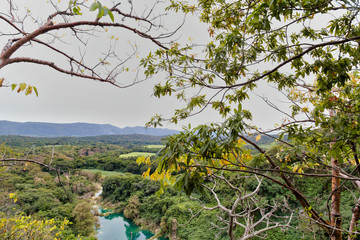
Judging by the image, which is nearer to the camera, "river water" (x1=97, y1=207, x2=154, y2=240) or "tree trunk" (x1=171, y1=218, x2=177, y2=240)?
"tree trunk" (x1=171, y1=218, x2=177, y2=240)

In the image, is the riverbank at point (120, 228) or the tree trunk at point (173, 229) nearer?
the tree trunk at point (173, 229)

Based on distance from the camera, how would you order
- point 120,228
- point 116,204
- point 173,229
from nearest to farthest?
point 173,229 < point 120,228 < point 116,204

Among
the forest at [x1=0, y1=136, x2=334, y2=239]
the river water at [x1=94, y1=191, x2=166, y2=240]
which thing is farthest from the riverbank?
the forest at [x1=0, y1=136, x2=334, y2=239]

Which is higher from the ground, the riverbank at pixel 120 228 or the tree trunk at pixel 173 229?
the tree trunk at pixel 173 229

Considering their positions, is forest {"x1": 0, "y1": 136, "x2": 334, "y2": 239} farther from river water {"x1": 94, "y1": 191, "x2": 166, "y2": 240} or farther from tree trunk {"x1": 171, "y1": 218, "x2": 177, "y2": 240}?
river water {"x1": 94, "y1": 191, "x2": 166, "y2": 240}

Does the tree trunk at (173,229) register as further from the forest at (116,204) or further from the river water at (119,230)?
the river water at (119,230)

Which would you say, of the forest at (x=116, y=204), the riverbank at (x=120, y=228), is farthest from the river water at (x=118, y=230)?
the forest at (x=116, y=204)

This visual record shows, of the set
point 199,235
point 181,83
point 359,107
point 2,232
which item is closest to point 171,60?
point 181,83

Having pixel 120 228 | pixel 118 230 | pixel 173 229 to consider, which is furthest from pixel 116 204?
pixel 173 229

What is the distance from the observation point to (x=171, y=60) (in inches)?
114

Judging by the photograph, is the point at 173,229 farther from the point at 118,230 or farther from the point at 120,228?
the point at 120,228

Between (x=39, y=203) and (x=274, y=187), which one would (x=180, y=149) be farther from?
(x=39, y=203)

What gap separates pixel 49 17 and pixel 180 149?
2.74 meters

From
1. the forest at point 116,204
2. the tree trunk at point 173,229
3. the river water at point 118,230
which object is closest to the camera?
the forest at point 116,204
